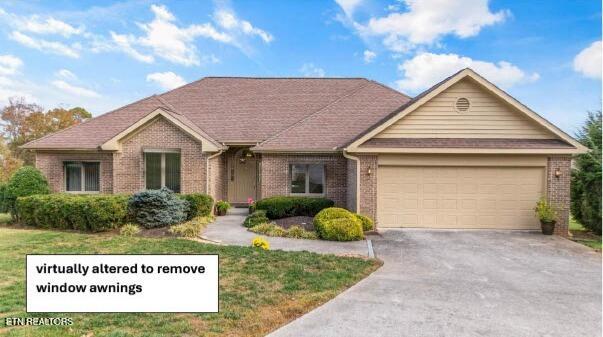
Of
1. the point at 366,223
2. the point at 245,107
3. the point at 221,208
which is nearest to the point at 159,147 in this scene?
the point at 221,208

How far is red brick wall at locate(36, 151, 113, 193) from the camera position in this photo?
1532cm

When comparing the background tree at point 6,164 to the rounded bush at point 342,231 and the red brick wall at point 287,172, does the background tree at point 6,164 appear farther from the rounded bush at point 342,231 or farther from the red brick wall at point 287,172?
the rounded bush at point 342,231

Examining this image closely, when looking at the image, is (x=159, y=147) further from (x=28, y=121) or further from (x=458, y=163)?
(x=28, y=121)

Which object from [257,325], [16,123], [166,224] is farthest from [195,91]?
[16,123]

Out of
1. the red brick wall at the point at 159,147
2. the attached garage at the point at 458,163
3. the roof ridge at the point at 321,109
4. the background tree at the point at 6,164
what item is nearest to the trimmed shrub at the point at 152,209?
the red brick wall at the point at 159,147

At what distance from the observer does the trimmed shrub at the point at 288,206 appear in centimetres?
1345

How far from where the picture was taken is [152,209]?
37.8 feet

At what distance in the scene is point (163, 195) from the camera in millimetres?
11719

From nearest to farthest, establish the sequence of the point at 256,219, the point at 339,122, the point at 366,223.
A: the point at 366,223
the point at 256,219
the point at 339,122

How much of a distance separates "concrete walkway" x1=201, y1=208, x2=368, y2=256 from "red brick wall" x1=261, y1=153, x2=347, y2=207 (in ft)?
9.92

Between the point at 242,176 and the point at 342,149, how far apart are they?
6.06 meters

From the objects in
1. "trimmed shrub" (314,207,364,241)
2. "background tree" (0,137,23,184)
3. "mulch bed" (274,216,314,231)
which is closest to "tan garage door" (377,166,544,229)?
"trimmed shrub" (314,207,364,241)

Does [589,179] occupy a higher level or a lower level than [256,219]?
higher

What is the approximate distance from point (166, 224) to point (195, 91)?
36.0ft
